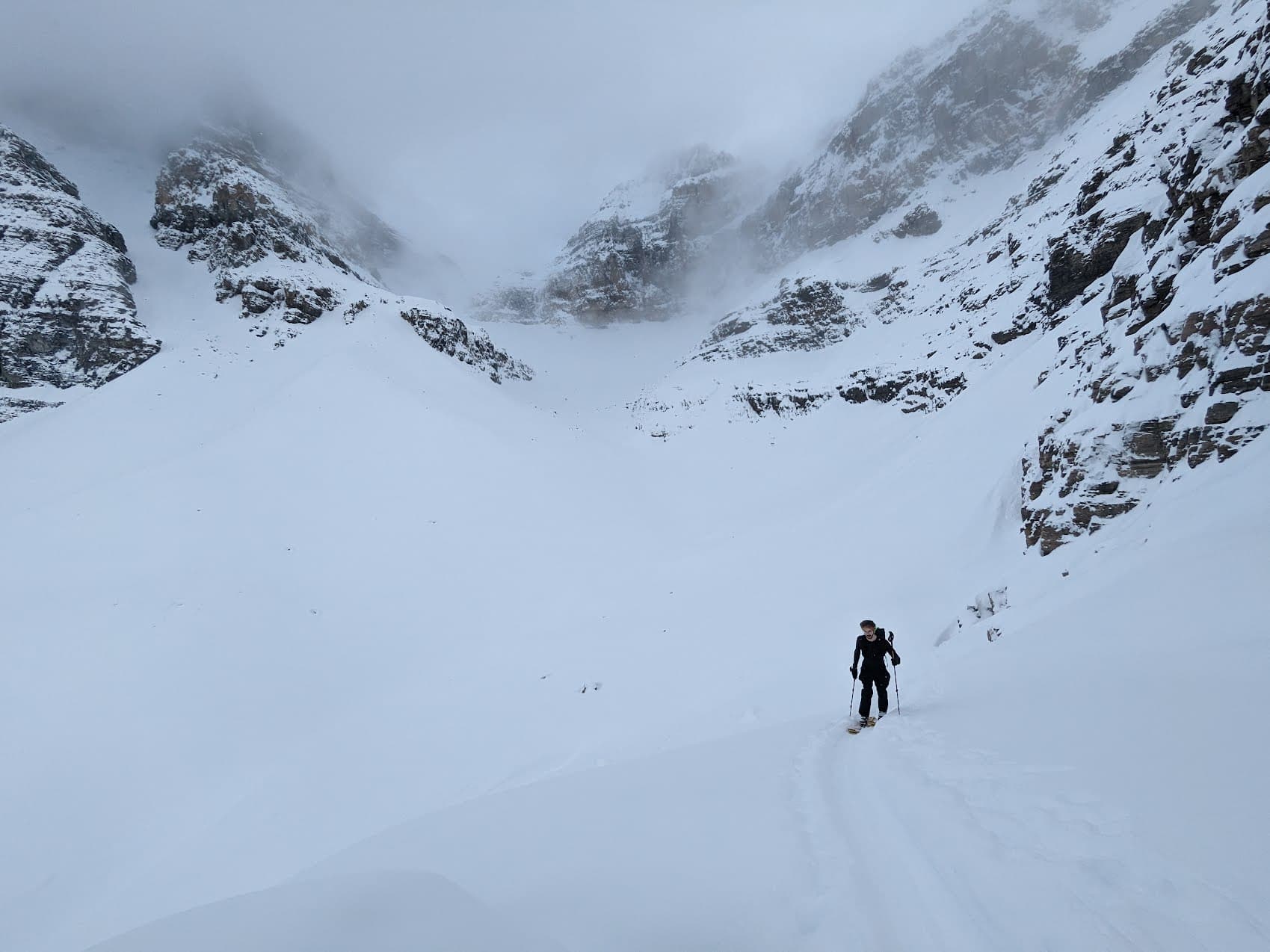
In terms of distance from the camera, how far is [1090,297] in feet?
58.0

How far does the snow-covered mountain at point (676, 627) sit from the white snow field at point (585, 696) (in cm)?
4

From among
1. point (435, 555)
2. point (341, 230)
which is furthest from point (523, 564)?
point (341, 230)

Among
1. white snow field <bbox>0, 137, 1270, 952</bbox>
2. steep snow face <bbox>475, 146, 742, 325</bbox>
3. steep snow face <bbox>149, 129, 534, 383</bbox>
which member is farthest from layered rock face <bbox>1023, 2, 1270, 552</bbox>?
steep snow face <bbox>475, 146, 742, 325</bbox>

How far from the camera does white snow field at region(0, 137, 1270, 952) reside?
2.41 meters

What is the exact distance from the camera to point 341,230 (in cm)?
6088

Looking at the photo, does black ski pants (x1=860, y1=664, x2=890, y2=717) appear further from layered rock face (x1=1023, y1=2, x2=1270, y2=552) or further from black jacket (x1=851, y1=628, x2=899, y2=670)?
layered rock face (x1=1023, y1=2, x2=1270, y2=552)

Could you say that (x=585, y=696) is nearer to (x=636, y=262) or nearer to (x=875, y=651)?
(x=875, y=651)

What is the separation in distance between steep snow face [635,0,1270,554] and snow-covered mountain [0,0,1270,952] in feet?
0.37

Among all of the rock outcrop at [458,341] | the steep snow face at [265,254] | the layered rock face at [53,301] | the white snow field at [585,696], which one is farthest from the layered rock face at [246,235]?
the white snow field at [585,696]

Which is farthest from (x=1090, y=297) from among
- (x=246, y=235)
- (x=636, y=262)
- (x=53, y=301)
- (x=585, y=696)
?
(x=636, y=262)

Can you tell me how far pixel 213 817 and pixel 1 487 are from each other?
57.7ft

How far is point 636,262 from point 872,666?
82.3 metres

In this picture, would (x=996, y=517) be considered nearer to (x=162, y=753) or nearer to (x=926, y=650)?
(x=926, y=650)

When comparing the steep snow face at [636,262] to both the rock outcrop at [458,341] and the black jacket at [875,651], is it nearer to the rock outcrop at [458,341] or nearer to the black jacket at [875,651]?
the rock outcrop at [458,341]
